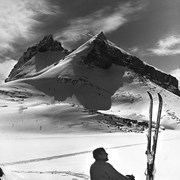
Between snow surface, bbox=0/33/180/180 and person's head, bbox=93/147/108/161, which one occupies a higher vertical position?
snow surface, bbox=0/33/180/180

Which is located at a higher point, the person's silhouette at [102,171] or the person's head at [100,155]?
the person's head at [100,155]

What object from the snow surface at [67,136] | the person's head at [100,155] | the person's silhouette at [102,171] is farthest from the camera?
the snow surface at [67,136]

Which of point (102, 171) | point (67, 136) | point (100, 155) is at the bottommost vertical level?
point (102, 171)

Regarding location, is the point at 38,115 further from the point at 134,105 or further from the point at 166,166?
the point at 134,105

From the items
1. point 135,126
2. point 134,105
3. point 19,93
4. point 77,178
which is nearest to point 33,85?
point 19,93

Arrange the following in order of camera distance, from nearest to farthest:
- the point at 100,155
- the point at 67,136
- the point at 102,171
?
the point at 102,171, the point at 100,155, the point at 67,136

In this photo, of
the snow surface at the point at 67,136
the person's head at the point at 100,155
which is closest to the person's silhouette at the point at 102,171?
the person's head at the point at 100,155

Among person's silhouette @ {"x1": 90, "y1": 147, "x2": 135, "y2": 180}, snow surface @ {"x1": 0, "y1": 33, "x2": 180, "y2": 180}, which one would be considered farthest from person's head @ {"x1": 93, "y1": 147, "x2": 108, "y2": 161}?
snow surface @ {"x1": 0, "y1": 33, "x2": 180, "y2": 180}

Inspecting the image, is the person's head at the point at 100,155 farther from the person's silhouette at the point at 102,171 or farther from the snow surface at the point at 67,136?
the snow surface at the point at 67,136

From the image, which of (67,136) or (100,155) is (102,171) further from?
(67,136)


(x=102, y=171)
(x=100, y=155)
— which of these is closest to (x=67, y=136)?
(x=100, y=155)

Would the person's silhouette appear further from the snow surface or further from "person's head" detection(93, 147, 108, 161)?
the snow surface

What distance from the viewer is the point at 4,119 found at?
79.1m

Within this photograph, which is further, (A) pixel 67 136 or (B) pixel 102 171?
(A) pixel 67 136
